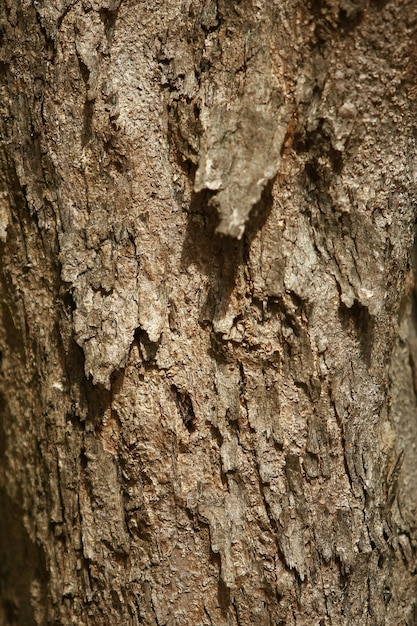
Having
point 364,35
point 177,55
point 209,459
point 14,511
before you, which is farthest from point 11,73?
point 14,511

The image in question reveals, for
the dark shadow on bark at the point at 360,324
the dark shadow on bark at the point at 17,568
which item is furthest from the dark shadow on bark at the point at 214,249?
the dark shadow on bark at the point at 17,568

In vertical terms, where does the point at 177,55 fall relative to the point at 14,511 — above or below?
above

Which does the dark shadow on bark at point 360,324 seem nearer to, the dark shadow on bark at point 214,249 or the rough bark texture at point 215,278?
the rough bark texture at point 215,278

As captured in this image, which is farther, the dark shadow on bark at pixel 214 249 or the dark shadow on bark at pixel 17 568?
the dark shadow on bark at pixel 17 568

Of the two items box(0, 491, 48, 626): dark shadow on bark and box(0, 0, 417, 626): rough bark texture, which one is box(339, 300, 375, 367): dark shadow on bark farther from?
box(0, 491, 48, 626): dark shadow on bark

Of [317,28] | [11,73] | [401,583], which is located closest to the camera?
[317,28]

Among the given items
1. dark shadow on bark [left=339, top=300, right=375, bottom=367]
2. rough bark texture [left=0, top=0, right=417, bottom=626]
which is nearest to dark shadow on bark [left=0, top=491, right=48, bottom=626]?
rough bark texture [left=0, top=0, right=417, bottom=626]

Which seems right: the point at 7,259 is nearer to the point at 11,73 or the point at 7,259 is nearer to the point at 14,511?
the point at 11,73

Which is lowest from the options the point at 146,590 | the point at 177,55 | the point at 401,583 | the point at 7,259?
the point at 401,583
